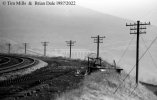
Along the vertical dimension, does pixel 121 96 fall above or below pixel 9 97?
below

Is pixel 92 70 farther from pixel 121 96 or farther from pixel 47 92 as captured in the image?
pixel 47 92

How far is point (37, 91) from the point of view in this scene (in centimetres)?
1441

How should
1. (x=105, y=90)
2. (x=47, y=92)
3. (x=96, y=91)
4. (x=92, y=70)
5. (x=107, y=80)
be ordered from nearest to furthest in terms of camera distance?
(x=47, y=92), (x=96, y=91), (x=105, y=90), (x=107, y=80), (x=92, y=70)

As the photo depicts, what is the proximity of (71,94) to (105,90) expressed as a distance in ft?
14.2

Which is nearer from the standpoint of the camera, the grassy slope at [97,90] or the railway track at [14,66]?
the grassy slope at [97,90]

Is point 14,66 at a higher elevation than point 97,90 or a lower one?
lower

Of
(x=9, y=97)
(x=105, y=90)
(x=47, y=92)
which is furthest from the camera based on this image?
(x=105, y=90)

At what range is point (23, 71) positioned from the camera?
2445cm

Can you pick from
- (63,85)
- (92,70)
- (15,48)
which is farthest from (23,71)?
(15,48)

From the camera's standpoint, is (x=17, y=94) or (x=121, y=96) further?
(x=121, y=96)

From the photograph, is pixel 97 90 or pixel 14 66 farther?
pixel 14 66

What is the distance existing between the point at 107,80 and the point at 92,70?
4271mm

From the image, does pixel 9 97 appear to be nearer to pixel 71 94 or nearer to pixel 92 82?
pixel 71 94

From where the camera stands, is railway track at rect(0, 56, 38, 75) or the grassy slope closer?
the grassy slope
